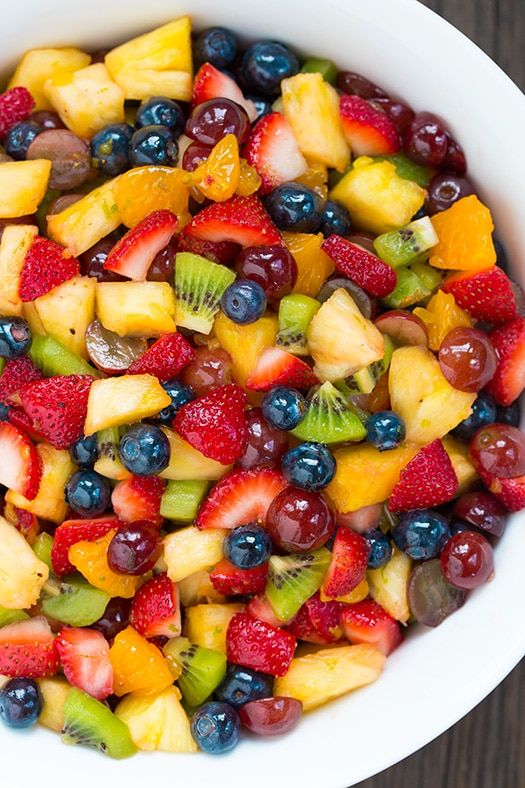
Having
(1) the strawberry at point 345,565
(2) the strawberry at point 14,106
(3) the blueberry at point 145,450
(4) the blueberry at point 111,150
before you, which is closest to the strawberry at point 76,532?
(3) the blueberry at point 145,450

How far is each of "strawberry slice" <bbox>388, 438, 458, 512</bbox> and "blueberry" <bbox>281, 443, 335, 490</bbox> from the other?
0.12m

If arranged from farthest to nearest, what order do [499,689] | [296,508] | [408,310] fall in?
[499,689], [408,310], [296,508]

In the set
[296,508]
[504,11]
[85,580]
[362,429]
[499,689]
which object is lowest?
[499,689]

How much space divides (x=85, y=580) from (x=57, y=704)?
20 centimetres

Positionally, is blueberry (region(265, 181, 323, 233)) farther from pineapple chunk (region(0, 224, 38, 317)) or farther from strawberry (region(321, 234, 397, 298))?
pineapple chunk (region(0, 224, 38, 317))

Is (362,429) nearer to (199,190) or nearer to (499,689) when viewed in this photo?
(199,190)

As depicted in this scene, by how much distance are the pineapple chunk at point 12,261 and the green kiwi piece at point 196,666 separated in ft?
1.99

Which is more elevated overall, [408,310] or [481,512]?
[408,310]

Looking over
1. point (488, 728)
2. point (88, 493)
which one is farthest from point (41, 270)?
point (488, 728)

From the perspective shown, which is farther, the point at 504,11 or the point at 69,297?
the point at 504,11

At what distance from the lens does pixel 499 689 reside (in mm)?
2004

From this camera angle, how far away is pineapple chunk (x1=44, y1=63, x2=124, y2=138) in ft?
5.51

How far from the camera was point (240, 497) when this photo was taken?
1586 mm

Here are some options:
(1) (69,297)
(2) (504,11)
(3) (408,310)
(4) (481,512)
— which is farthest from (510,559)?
(2) (504,11)
